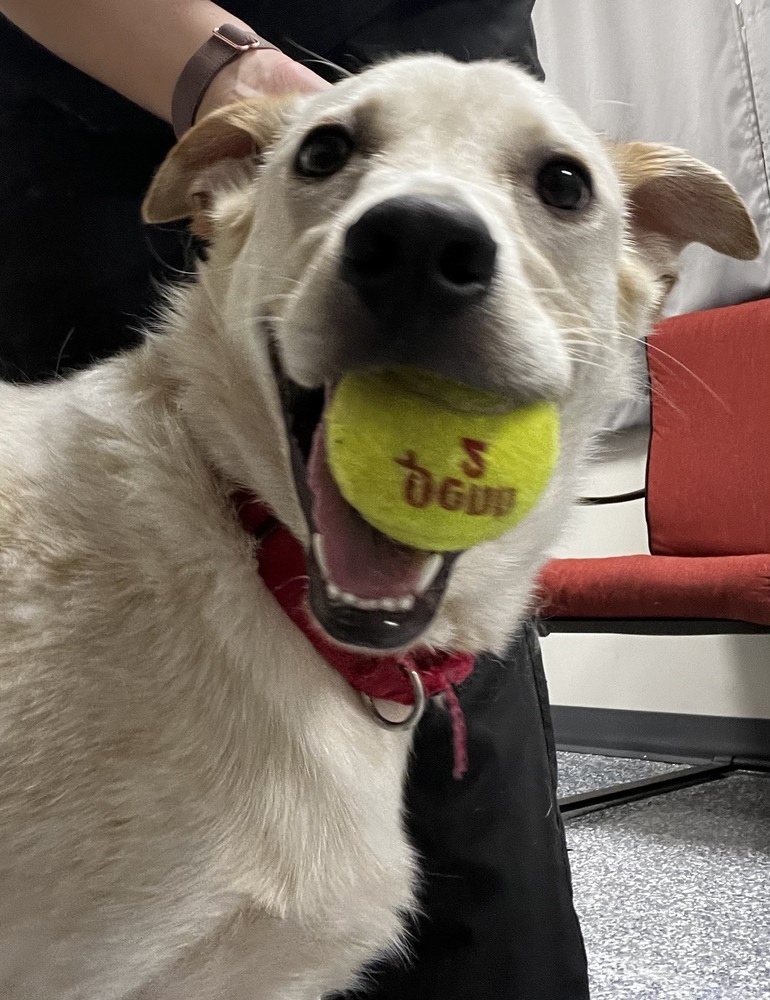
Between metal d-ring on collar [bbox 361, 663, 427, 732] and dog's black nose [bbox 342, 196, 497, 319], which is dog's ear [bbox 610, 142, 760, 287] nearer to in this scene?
dog's black nose [bbox 342, 196, 497, 319]

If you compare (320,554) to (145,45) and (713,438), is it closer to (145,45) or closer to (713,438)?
(145,45)

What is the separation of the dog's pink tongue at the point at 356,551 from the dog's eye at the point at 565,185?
36cm

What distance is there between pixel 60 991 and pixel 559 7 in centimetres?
367

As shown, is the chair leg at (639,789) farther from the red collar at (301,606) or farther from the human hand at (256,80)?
→ the human hand at (256,80)

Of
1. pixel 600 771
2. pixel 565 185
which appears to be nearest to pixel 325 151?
pixel 565 185

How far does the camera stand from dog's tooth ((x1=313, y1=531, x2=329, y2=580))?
0.73 meters

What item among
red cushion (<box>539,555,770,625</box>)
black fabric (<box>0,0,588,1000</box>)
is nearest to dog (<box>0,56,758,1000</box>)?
black fabric (<box>0,0,588,1000</box>)

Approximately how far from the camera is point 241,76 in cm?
96

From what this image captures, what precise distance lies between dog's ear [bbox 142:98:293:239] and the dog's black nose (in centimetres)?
33

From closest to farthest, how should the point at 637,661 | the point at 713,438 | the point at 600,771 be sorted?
the point at 713,438 < the point at 600,771 < the point at 637,661

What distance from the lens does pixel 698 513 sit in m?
2.69

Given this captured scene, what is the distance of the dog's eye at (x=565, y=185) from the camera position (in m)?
0.92

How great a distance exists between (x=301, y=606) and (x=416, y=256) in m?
0.34

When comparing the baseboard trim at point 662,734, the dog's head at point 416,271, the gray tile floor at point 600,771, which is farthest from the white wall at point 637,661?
the dog's head at point 416,271
